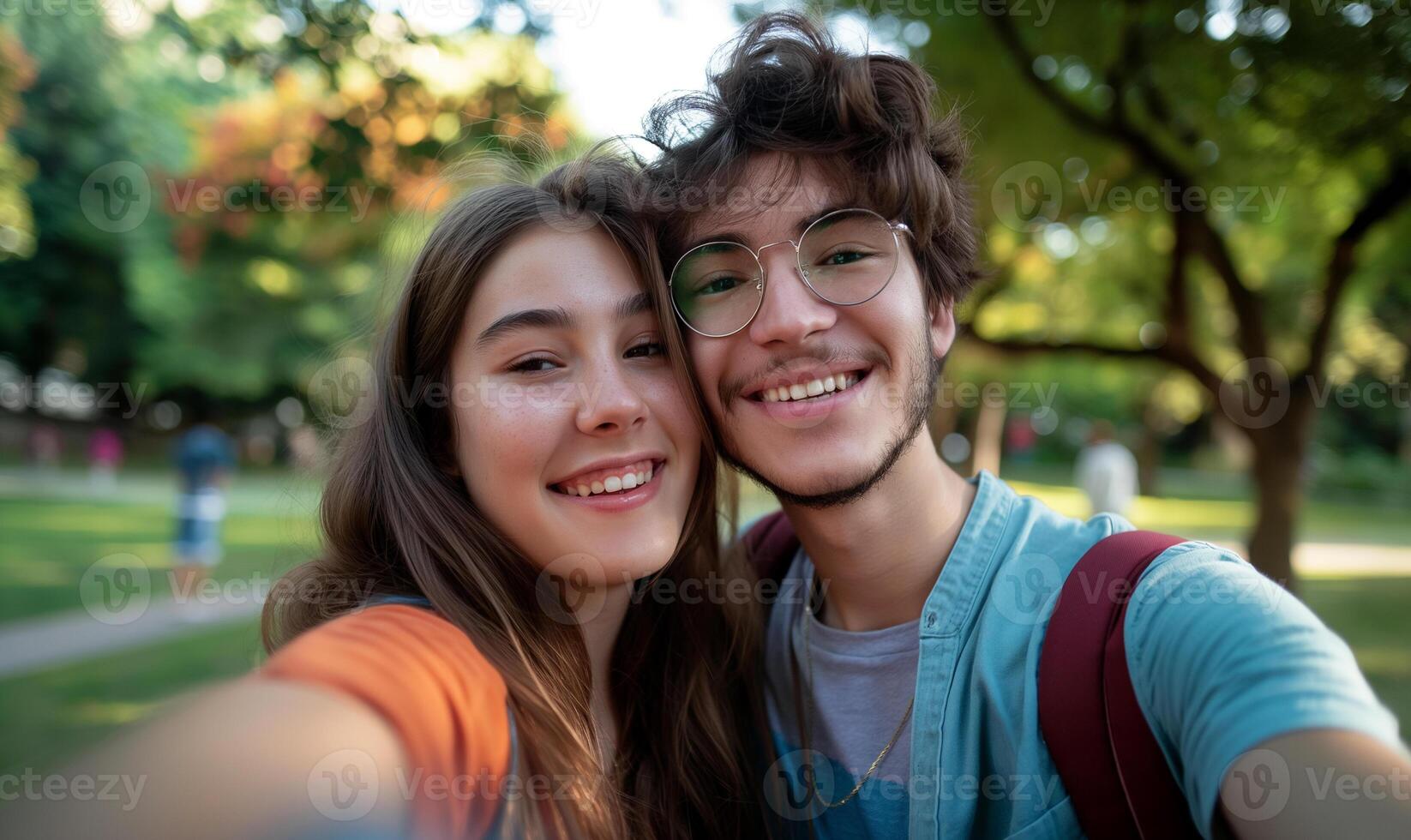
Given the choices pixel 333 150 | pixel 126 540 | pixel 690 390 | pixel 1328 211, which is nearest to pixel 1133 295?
pixel 1328 211

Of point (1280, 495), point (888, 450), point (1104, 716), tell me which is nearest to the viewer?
point (1104, 716)

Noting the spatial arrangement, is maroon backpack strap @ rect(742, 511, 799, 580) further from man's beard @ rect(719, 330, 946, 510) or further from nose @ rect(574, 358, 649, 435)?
nose @ rect(574, 358, 649, 435)

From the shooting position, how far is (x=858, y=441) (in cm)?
250

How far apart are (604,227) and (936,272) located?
112 centimetres

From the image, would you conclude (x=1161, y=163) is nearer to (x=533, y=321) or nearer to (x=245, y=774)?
(x=533, y=321)

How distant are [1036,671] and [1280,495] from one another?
270 inches

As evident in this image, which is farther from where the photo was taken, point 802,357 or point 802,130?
point 802,130

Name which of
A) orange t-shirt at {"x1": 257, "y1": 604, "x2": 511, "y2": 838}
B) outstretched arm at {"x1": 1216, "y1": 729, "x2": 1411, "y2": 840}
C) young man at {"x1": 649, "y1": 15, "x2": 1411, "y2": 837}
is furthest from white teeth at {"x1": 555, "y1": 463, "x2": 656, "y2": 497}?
outstretched arm at {"x1": 1216, "y1": 729, "x2": 1411, "y2": 840}

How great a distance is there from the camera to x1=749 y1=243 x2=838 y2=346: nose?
2.45 metres

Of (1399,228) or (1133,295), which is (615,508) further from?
(1133,295)

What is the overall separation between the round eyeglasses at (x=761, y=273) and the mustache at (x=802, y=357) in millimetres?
131

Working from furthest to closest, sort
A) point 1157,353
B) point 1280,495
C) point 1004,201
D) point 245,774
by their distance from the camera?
point 1004,201 < point 1157,353 < point 1280,495 < point 245,774

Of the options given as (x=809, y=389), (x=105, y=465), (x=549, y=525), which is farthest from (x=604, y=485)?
(x=105, y=465)

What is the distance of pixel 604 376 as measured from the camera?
2328mm
